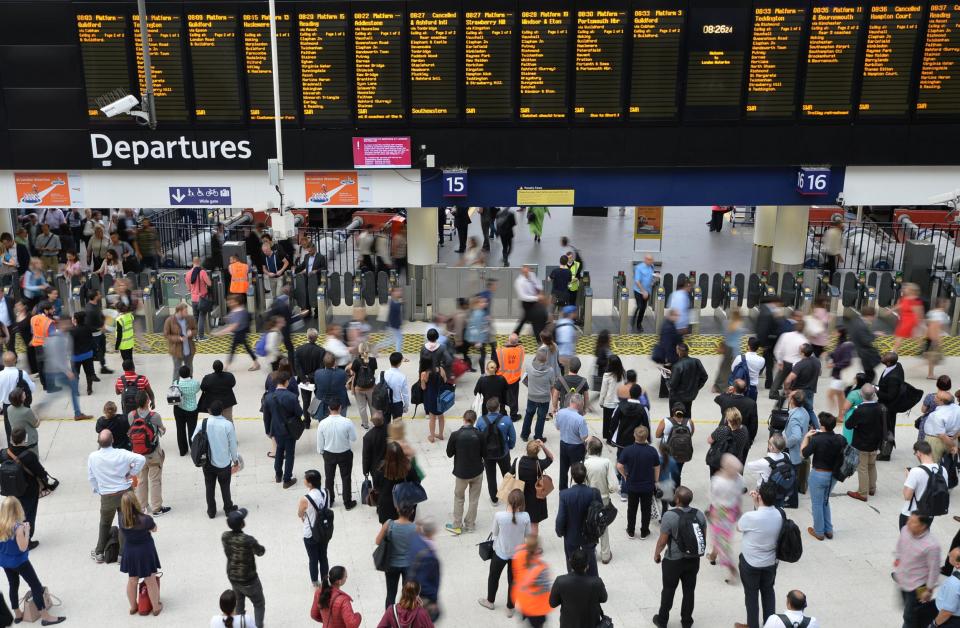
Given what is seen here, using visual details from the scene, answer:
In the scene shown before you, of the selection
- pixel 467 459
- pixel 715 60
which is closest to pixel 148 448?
pixel 467 459

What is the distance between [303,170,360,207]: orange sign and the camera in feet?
53.4

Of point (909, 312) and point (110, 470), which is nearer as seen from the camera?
point (110, 470)

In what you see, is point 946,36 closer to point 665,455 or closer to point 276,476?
point 665,455

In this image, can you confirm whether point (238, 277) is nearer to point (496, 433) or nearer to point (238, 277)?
point (238, 277)

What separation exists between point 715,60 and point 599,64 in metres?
1.82

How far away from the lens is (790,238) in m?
17.7

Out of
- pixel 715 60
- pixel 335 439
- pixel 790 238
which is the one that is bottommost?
pixel 335 439

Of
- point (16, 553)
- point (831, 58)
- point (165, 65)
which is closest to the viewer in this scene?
point (16, 553)

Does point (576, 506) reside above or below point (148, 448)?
above

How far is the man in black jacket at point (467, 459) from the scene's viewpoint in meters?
9.52

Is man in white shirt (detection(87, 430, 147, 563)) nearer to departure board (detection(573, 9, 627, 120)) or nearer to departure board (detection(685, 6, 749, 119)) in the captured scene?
departure board (detection(573, 9, 627, 120))

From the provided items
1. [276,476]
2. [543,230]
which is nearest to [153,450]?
[276,476]

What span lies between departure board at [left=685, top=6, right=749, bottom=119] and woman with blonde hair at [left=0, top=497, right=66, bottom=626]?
11.5 metres

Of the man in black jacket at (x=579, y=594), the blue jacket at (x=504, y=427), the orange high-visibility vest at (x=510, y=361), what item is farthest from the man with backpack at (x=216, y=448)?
the man in black jacket at (x=579, y=594)
